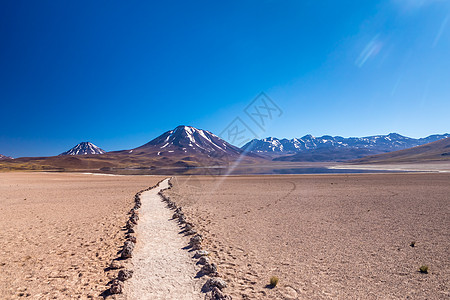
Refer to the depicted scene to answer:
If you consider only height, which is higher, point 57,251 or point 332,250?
point 57,251

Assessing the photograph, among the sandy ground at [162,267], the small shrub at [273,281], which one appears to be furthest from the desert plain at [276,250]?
the sandy ground at [162,267]

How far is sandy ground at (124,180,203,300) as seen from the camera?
649 cm

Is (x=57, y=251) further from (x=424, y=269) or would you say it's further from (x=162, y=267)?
(x=424, y=269)

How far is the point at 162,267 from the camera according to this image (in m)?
8.11

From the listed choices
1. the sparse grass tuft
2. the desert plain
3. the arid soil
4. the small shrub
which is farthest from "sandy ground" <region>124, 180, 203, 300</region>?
the sparse grass tuft

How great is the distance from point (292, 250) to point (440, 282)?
4.48m

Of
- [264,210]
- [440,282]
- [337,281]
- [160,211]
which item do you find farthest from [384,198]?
[160,211]

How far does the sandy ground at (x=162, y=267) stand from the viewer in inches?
255

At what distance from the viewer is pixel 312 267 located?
7.89 metres

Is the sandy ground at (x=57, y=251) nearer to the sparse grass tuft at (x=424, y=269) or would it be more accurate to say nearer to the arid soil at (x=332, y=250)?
the arid soil at (x=332, y=250)

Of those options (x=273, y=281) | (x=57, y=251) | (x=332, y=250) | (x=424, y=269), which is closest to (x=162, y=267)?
(x=273, y=281)

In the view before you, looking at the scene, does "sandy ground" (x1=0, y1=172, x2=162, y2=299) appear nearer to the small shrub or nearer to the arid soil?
the arid soil

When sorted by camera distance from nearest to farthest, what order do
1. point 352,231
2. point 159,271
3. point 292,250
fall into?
point 159,271
point 292,250
point 352,231

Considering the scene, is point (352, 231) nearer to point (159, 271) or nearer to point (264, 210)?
point (264, 210)
